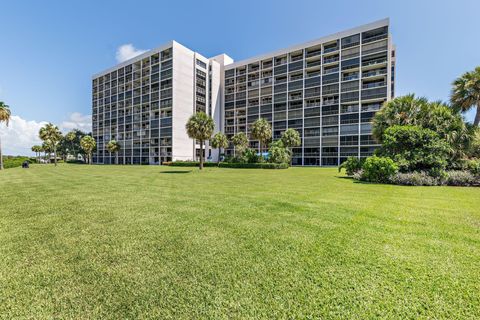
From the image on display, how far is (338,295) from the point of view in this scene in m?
3.28

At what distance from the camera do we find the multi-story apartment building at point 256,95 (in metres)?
51.7

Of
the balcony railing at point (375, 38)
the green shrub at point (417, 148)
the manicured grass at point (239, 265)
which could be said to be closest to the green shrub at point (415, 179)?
the green shrub at point (417, 148)

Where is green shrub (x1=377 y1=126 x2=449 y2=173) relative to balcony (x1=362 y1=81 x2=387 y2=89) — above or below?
below

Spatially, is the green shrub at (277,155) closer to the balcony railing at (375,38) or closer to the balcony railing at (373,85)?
the balcony railing at (373,85)

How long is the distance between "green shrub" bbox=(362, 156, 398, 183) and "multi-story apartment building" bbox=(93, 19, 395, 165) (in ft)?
121

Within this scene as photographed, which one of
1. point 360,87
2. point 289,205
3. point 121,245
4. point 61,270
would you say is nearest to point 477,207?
point 289,205

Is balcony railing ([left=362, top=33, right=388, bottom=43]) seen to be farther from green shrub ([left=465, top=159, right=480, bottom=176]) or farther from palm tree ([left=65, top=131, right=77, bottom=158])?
palm tree ([left=65, top=131, right=77, bottom=158])

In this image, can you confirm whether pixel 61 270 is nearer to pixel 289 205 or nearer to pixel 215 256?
pixel 215 256

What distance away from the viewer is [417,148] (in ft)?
57.8

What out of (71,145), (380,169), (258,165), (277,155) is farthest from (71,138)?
(380,169)

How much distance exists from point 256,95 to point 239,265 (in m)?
68.2

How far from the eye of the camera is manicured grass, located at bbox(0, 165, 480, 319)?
3.04 meters

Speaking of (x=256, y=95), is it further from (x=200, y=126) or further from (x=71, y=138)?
(x=71, y=138)

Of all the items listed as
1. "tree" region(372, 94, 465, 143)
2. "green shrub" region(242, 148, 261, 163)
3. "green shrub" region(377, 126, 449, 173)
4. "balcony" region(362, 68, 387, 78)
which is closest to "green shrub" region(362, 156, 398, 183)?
"green shrub" region(377, 126, 449, 173)
